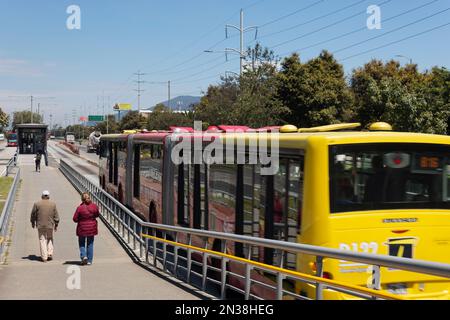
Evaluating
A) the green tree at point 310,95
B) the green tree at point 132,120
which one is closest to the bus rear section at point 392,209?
the green tree at point 310,95

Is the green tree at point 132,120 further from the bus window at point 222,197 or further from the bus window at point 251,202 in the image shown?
the bus window at point 251,202

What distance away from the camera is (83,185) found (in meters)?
32.0

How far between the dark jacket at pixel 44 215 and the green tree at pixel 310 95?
39624 millimetres

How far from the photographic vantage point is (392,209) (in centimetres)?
775

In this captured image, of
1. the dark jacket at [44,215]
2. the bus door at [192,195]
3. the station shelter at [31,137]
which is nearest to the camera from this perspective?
the bus door at [192,195]

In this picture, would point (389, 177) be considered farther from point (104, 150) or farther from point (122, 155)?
point (104, 150)

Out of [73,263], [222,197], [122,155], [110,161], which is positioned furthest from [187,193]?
[110,161]

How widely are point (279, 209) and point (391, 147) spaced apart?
1772 millimetres

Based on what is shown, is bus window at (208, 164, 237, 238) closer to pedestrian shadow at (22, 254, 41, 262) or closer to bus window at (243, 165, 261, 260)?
bus window at (243, 165, 261, 260)

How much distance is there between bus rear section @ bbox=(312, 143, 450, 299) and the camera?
7.49 metres

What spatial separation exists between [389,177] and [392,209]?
1.36ft

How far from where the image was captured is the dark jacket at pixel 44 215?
13.9 meters
